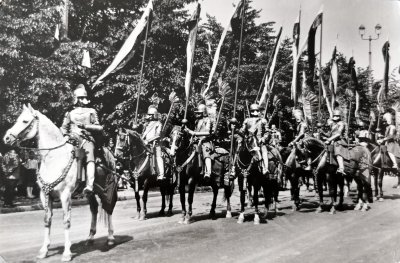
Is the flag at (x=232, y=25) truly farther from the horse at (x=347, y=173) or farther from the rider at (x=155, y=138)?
the horse at (x=347, y=173)

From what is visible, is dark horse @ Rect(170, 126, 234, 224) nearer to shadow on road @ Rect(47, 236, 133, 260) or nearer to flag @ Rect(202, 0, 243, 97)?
flag @ Rect(202, 0, 243, 97)

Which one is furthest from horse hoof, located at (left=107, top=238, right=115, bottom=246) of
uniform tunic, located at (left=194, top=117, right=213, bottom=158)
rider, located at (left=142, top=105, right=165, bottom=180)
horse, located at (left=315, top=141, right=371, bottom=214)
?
horse, located at (left=315, top=141, right=371, bottom=214)

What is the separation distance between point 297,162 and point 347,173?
1.65m

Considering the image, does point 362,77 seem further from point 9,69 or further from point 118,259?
point 118,259

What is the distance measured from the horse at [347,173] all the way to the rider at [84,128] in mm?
7442

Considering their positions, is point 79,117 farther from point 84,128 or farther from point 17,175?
point 17,175

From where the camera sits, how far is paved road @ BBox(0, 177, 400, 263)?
8.22 meters

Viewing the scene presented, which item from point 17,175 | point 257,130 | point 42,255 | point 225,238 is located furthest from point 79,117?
point 17,175

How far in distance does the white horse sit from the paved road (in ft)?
2.89

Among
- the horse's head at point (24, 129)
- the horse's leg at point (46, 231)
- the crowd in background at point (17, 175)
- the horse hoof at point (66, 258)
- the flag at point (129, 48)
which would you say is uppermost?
the flag at point (129, 48)

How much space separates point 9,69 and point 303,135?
9833 mm

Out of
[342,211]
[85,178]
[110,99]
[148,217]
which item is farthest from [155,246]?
[110,99]

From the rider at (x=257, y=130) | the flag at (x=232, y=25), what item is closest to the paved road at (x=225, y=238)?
the rider at (x=257, y=130)

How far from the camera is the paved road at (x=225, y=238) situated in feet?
27.0
